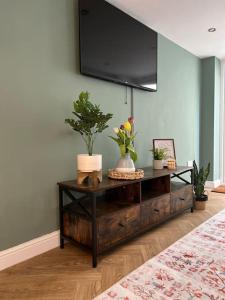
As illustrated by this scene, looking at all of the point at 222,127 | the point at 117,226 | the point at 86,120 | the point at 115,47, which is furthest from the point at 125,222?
the point at 222,127

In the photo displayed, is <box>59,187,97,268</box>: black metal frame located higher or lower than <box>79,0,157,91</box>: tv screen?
lower

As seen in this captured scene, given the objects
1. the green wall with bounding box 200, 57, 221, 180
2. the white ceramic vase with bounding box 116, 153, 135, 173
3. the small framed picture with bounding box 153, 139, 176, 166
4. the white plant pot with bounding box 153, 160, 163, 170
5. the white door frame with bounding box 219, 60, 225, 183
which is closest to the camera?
the white ceramic vase with bounding box 116, 153, 135, 173

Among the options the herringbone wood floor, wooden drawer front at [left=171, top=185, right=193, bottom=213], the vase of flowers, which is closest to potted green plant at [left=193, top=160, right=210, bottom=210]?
wooden drawer front at [left=171, top=185, right=193, bottom=213]

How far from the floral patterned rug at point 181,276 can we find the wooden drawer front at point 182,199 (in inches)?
19.9

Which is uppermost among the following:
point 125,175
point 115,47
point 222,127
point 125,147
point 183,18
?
point 183,18

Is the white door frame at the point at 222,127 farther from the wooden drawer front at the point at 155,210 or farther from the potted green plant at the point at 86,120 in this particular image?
the potted green plant at the point at 86,120

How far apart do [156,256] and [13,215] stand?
1136 millimetres

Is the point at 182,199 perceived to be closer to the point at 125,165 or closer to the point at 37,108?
the point at 125,165

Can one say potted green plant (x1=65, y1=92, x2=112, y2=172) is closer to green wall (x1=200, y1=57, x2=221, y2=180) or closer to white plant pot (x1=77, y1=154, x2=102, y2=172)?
white plant pot (x1=77, y1=154, x2=102, y2=172)

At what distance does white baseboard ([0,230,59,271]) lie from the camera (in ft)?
5.50

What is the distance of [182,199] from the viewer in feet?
8.80

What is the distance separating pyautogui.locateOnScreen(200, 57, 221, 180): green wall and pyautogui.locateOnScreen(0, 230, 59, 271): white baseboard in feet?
10.4

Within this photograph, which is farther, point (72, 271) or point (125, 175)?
point (125, 175)

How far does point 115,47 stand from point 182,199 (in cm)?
183
